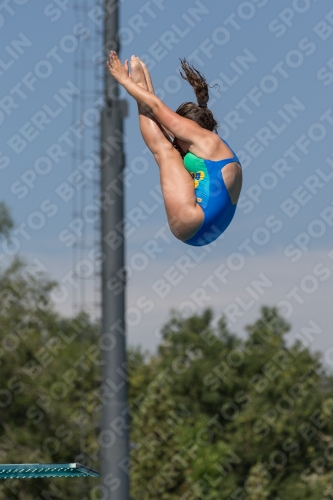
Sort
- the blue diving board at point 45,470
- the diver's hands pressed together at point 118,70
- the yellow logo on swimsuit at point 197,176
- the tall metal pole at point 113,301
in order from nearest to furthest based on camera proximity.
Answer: the blue diving board at point 45,470, the yellow logo on swimsuit at point 197,176, the diver's hands pressed together at point 118,70, the tall metal pole at point 113,301

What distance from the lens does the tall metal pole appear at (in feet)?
48.0

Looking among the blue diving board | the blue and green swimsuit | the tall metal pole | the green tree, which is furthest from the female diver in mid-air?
the green tree

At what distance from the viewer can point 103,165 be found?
1511 centimetres

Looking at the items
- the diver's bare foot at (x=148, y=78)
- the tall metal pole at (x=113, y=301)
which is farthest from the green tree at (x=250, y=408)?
the diver's bare foot at (x=148, y=78)

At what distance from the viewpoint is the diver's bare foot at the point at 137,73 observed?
7176 millimetres

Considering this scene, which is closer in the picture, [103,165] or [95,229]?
[103,165]

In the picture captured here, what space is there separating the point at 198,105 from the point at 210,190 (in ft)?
2.32

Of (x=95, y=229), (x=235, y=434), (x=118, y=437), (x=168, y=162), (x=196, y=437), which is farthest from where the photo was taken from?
(x=235, y=434)

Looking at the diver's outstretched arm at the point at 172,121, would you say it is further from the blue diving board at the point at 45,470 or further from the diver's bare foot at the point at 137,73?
the blue diving board at the point at 45,470

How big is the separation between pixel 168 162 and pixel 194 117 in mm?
426

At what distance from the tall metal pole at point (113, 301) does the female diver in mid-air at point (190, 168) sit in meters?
7.88

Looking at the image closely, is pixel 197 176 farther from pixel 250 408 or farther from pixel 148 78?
pixel 250 408

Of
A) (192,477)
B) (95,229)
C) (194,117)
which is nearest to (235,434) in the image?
(192,477)

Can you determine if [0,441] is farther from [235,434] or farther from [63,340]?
[235,434]
